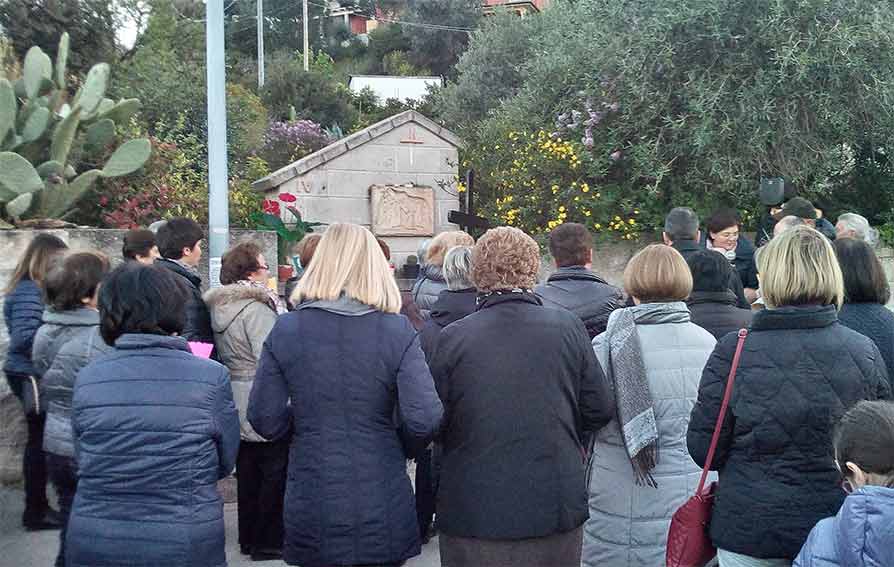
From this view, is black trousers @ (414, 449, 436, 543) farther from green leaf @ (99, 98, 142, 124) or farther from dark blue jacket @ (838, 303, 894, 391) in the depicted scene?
green leaf @ (99, 98, 142, 124)

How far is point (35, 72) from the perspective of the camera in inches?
340

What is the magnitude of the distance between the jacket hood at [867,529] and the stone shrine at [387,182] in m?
8.79

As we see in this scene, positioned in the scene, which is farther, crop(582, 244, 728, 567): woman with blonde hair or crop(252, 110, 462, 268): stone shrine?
crop(252, 110, 462, 268): stone shrine

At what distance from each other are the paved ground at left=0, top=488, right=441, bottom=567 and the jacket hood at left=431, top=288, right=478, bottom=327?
135 centimetres

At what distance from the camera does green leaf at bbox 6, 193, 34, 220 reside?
7.57 metres

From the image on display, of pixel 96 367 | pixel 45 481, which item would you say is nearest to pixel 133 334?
pixel 96 367

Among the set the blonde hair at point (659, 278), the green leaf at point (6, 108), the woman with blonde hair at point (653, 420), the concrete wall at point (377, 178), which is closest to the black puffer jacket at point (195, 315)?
the woman with blonde hair at point (653, 420)

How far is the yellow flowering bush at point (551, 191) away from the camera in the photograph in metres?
9.87

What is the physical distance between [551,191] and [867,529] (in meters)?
8.05

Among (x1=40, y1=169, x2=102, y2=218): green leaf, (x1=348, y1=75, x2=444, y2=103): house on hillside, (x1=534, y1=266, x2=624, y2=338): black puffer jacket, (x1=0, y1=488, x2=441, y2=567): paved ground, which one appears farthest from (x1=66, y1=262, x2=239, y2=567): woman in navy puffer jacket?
(x1=348, y1=75, x2=444, y2=103): house on hillside

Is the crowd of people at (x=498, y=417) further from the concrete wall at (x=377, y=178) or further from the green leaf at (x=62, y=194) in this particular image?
the concrete wall at (x=377, y=178)

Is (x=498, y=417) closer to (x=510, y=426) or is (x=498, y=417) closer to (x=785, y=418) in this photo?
(x=510, y=426)

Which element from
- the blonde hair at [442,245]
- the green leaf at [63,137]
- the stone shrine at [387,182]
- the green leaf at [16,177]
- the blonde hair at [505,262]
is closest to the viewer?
the blonde hair at [505,262]

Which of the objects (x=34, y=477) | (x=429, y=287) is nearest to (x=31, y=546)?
(x=34, y=477)
